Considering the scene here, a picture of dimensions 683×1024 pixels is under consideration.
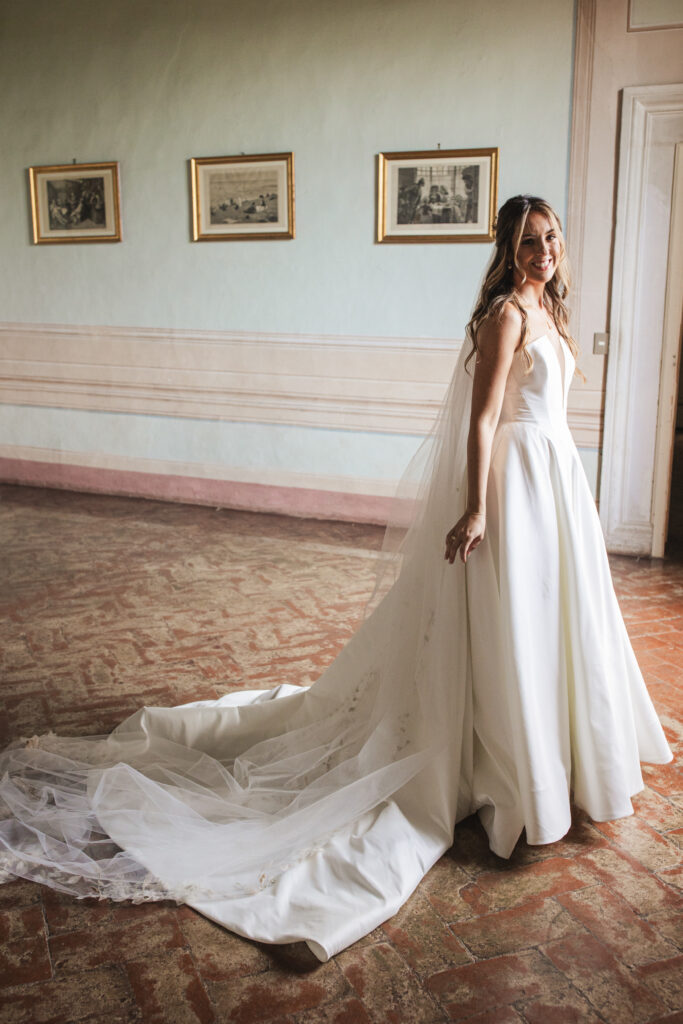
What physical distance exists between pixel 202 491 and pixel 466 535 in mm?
5089

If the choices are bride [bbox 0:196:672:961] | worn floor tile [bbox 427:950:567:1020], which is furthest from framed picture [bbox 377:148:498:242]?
worn floor tile [bbox 427:950:567:1020]

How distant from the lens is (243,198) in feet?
22.7

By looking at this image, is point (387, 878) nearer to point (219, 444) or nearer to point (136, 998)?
point (136, 998)

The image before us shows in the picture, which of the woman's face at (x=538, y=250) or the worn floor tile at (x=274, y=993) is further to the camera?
the woman's face at (x=538, y=250)

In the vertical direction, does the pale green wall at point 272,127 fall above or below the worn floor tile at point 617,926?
above

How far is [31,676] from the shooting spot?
3.99 metres

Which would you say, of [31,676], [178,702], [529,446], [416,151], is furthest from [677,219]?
[31,676]

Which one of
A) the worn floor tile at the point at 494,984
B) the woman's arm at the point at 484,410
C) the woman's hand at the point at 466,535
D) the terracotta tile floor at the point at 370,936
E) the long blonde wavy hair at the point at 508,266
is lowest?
the terracotta tile floor at the point at 370,936

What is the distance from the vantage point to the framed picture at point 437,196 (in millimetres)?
6102

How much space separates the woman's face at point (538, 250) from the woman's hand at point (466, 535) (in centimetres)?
70

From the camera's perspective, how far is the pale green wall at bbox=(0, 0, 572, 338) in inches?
235

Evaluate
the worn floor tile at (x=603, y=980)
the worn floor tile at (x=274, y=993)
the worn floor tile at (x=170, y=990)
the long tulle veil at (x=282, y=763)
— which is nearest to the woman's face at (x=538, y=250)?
the long tulle veil at (x=282, y=763)

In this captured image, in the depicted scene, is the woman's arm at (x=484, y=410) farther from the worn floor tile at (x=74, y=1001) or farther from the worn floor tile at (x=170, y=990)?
the worn floor tile at (x=74, y=1001)

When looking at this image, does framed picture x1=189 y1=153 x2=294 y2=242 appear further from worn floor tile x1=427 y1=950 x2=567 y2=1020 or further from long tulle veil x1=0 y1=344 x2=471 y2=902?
worn floor tile x1=427 y1=950 x2=567 y2=1020
